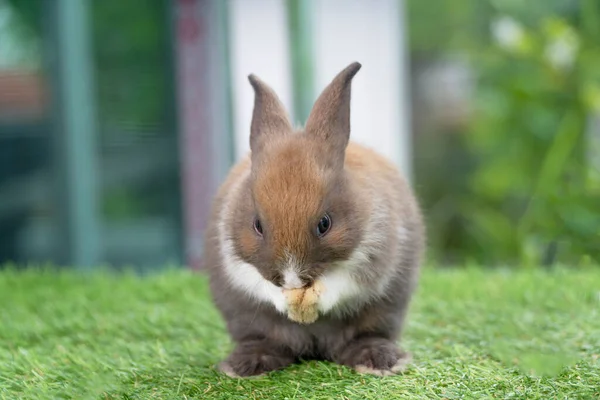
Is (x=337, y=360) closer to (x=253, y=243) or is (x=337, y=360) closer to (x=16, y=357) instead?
(x=253, y=243)

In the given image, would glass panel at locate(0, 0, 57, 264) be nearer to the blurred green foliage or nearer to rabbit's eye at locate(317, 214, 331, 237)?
the blurred green foliage

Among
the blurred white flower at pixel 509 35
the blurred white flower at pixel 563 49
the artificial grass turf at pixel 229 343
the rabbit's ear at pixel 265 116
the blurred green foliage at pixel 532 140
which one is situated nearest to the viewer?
the artificial grass turf at pixel 229 343

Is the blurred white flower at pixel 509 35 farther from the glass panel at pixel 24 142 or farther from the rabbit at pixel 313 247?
the rabbit at pixel 313 247

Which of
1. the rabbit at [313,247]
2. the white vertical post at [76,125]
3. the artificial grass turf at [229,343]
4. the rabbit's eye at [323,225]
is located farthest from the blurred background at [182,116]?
the rabbit's eye at [323,225]

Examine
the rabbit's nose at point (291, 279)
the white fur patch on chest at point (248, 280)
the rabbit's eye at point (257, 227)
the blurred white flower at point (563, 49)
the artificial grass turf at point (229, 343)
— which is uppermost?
the blurred white flower at point (563, 49)

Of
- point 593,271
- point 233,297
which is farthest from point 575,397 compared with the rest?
point 593,271

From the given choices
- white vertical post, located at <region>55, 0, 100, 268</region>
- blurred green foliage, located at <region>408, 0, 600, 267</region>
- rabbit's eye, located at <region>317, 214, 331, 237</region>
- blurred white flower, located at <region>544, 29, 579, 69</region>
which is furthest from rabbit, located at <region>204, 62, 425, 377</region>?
blurred white flower, located at <region>544, 29, 579, 69</region>

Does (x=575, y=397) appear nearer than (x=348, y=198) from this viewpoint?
Yes
